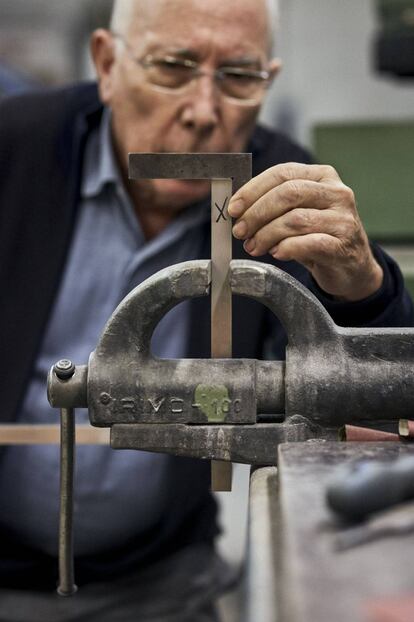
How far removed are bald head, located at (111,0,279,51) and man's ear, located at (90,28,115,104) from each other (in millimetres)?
20

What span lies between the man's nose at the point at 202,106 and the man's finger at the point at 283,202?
0.50 meters

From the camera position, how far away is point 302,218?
0.90 m

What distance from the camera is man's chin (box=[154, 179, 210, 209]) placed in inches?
57.5

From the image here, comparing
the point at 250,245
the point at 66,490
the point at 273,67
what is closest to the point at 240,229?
the point at 250,245

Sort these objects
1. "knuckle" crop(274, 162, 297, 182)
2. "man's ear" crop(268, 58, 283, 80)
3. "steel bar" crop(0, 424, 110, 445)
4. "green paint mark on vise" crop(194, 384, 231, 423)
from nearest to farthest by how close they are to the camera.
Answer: "green paint mark on vise" crop(194, 384, 231, 423)
"knuckle" crop(274, 162, 297, 182)
"steel bar" crop(0, 424, 110, 445)
"man's ear" crop(268, 58, 283, 80)

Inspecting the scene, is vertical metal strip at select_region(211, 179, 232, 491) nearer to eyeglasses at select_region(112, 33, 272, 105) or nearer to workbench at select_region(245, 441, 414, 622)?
workbench at select_region(245, 441, 414, 622)

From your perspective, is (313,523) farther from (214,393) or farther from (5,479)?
(5,479)

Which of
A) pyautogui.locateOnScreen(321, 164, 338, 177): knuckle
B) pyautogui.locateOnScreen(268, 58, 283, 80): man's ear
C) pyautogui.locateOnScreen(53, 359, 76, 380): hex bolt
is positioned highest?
pyautogui.locateOnScreen(268, 58, 283, 80): man's ear

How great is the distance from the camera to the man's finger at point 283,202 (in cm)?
86

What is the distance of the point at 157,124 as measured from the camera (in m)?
1.43

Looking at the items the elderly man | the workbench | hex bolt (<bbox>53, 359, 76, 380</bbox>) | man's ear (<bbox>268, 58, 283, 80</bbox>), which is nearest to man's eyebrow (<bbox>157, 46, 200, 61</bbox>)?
the elderly man

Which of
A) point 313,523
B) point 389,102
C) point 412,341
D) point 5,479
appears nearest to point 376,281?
point 412,341

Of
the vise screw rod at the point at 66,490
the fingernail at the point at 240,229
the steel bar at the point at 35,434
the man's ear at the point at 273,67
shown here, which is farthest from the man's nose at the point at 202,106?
the vise screw rod at the point at 66,490

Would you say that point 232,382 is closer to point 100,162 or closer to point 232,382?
point 232,382
